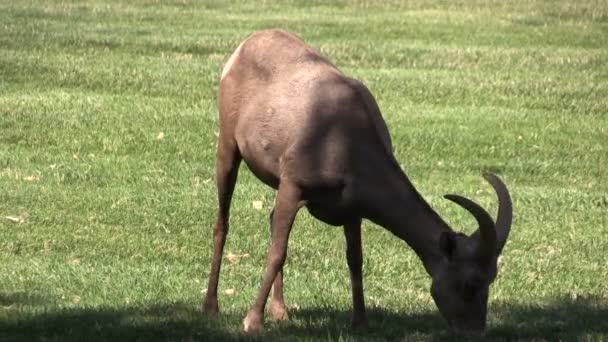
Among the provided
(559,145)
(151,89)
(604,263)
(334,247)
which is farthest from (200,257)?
(151,89)

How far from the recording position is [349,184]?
7.95 meters

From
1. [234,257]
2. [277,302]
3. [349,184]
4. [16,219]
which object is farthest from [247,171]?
[349,184]

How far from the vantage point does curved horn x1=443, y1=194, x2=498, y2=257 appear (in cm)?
727

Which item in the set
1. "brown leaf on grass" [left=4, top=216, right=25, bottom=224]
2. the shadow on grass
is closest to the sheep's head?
the shadow on grass

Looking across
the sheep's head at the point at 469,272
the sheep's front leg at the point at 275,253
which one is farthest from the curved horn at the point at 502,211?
the sheep's front leg at the point at 275,253

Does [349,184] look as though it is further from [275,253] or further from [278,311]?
[278,311]

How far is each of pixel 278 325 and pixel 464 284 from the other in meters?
1.40

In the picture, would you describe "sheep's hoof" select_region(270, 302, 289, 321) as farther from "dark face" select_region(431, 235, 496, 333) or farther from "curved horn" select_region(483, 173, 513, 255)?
"curved horn" select_region(483, 173, 513, 255)

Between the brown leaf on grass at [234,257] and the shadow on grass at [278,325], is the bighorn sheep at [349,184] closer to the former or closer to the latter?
the shadow on grass at [278,325]

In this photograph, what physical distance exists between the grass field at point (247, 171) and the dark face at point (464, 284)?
32 centimetres

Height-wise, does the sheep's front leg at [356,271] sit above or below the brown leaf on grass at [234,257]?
above

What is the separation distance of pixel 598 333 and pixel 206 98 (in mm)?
10290

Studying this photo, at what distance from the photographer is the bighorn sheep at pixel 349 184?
7703 mm

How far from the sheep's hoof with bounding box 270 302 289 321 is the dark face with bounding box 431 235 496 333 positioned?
1397 millimetres
